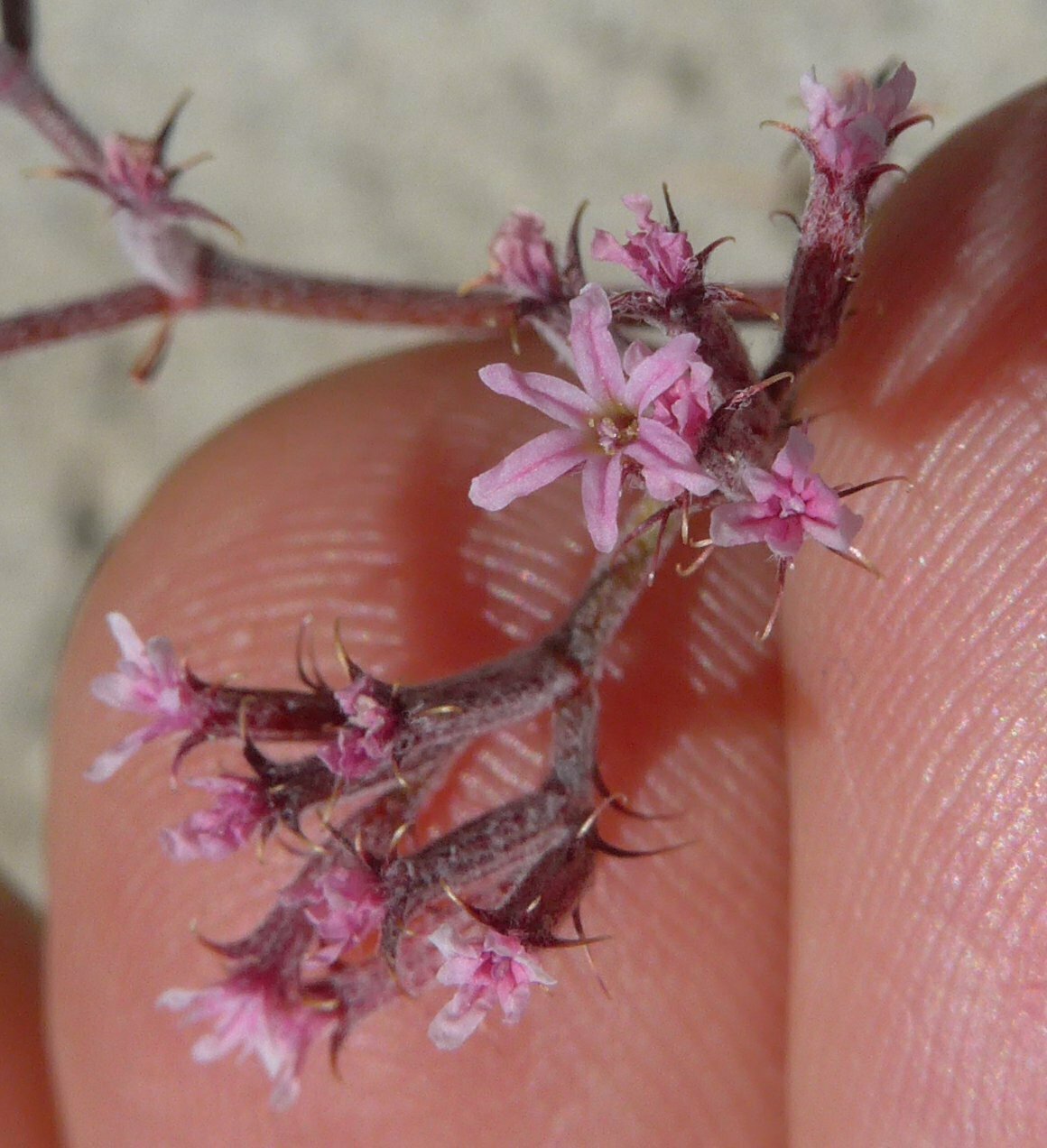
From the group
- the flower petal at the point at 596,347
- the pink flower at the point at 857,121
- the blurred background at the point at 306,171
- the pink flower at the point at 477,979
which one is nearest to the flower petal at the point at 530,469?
the flower petal at the point at 596,347

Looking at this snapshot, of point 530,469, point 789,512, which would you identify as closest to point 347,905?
point 530,469

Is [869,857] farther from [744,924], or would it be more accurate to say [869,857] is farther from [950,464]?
[950,464]

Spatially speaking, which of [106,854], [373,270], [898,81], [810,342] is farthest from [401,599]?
[373,270]

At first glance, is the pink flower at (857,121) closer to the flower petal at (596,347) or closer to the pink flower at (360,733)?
the flower petal at (596,347)

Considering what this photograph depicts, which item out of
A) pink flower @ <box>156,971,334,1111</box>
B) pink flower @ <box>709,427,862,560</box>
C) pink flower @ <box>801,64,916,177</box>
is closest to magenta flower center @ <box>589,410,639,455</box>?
pink flower @ <box>709,427,862,560</box>

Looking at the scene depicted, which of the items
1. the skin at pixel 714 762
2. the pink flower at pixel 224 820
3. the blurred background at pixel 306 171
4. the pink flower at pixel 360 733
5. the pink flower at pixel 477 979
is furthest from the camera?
the blurred background at pixel 306 171

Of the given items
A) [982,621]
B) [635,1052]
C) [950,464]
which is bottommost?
[635,1052]

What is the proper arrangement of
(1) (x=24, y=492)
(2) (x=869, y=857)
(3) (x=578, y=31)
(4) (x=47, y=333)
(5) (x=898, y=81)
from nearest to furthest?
1. (5) (x=898, y=81)
2. (2) (x=869, y=857)
3. (4) (x=47, y=333)
4. (3) (x=578, y=31)
5. (1) (x=24, y=492)
